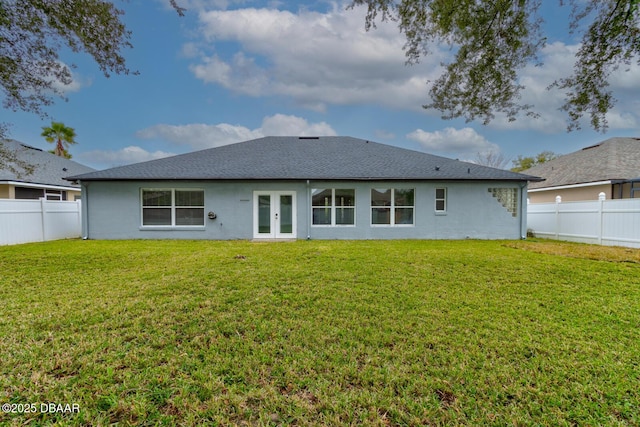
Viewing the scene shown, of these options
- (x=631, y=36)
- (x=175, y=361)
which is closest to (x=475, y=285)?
(x=175, y=361)

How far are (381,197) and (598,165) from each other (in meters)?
13.0

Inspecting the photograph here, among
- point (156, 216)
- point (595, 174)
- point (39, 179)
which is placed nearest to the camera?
point (156, 216)

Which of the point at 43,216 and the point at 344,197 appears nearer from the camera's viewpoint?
the point at 43,216

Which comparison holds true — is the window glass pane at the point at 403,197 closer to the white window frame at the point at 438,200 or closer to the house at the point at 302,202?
the house at the point at 302,202

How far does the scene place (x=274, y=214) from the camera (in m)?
12.8

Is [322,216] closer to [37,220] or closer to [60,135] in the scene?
[37,220]

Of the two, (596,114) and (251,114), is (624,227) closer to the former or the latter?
(596,114)

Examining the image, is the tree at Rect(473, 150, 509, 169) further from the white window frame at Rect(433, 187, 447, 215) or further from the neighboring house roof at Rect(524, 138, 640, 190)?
the white window frame at Rect(433, 187, 447, 215)

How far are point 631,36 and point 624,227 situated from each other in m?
6.73

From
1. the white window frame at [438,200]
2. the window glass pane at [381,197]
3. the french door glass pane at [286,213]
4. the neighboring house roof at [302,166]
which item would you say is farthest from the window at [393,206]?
the french door glass pane at [286,213]

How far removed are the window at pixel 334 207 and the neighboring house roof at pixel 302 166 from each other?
868 millimetres

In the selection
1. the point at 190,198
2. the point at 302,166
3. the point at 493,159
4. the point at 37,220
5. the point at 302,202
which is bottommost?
the point at 37,220

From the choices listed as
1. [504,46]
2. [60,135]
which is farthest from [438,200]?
[60,135]

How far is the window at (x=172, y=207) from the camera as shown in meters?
12.7
